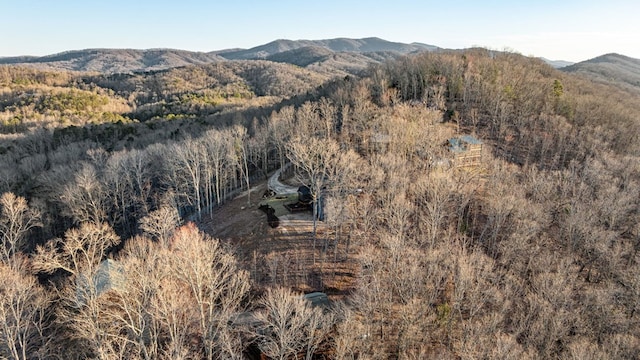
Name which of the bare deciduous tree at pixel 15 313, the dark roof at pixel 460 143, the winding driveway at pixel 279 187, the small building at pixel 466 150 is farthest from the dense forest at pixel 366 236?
the winding driveway at pixel 279 187

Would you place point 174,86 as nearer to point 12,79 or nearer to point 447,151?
point 12,79

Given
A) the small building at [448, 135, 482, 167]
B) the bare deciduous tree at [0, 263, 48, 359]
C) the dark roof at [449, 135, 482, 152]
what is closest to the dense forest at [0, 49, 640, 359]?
the bare deciduous tree at [0, 263, 48, 359]

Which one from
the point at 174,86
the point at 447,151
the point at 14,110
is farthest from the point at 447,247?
the point at 174,86

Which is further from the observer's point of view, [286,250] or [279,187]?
[279,187]

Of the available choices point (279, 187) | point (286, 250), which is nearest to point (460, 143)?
point (279, 187)

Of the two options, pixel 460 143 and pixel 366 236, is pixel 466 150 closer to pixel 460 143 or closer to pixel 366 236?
pixel 460 143

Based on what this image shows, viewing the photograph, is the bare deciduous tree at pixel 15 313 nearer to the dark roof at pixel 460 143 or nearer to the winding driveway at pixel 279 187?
the winding driveway at pixel 279 187
